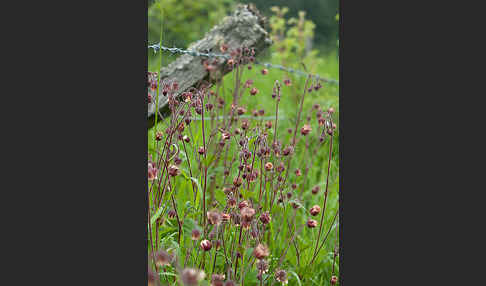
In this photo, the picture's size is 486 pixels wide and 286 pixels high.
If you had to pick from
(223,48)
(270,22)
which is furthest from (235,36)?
(270,22)

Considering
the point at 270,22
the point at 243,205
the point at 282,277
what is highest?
the point at 270,22

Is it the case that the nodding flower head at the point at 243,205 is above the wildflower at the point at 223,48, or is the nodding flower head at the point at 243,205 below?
below

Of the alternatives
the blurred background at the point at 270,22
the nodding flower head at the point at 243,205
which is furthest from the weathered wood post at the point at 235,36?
the nodding flower head at the point at 243,205

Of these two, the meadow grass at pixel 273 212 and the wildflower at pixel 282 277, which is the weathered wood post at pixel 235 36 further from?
the wildflower at pixel 282 277

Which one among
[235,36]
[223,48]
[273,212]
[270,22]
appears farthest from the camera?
[270,22]

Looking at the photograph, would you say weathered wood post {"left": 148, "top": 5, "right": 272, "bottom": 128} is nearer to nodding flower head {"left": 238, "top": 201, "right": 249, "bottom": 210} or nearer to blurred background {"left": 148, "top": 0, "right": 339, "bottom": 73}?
blurred background {"left": 148, "top": 0, "right": 339, "bottom": 73}

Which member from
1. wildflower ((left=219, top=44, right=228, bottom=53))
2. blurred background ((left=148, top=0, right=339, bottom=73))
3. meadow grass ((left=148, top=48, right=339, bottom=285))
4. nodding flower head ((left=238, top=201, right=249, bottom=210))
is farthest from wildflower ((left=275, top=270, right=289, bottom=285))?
wildflower ((left=219, top=44, right=228, bottom=53))

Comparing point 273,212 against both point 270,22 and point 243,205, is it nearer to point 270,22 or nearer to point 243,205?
point 243,205

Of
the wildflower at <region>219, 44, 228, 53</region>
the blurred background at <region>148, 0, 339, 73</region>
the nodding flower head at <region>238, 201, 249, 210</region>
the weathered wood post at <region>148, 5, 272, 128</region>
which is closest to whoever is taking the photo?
the nodding flower head at <region>238, 201, 249, 210</region>

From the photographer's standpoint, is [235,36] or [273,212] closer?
[273,212]

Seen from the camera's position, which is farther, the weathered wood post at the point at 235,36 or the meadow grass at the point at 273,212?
the weathered wood post at the point at 235,36

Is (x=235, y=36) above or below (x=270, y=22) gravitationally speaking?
below

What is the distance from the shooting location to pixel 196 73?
1.97 meters

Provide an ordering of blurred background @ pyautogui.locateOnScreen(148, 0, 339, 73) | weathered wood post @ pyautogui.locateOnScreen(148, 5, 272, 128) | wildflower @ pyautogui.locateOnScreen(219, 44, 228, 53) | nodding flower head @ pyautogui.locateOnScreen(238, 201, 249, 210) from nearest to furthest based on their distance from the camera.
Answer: nodding flower head @ pyautogui.locateOnScreen(238, 201, 249, 210), blurred background @ pyautogui.locateOnScreen(148, 0, 339, 73), wildflower @ pyautogui.locateOnScreen(219, 44, 228, 53), weathered wood post @ pyautogui.locateOnScreen(148, 5, 272, 128)
